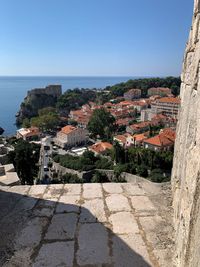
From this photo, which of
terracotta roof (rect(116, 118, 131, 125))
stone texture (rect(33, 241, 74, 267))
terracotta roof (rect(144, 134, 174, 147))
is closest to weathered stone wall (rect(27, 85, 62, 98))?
terracotta roof (rect(116, 118, 131, 125))

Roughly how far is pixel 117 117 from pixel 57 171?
35.1 metres

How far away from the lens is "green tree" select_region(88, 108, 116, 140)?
54094mm

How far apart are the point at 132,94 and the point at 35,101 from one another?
104 feet

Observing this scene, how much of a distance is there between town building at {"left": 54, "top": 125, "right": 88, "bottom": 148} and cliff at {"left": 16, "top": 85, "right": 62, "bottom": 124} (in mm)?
28622

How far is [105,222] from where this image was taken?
9.62 ft

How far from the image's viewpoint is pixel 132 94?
3583 inches

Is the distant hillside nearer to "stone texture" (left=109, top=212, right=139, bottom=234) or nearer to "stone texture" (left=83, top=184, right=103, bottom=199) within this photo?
"stone texture" (left=83, top=184, right=103, bottom=199)

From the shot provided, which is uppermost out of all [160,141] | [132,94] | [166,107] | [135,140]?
[132,94]

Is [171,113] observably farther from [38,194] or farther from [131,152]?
[38,194]

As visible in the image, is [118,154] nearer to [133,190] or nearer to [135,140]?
[135,140]

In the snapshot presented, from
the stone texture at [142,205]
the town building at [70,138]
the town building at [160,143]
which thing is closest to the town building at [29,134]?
the town building at [70,138]

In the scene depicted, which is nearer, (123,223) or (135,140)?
(123,223)

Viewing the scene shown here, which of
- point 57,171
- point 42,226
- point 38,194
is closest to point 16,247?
point 42,226

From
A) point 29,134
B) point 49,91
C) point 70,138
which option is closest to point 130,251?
point 70,138
